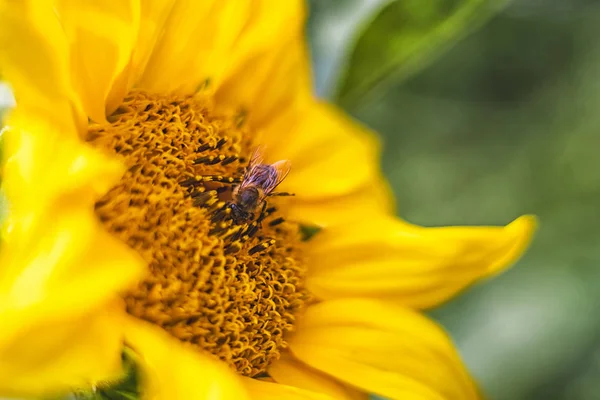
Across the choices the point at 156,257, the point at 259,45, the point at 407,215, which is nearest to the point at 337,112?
the point at 259,45

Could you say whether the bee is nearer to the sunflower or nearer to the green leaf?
the sunflower

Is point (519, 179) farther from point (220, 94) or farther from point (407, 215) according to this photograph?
point (220, 94)

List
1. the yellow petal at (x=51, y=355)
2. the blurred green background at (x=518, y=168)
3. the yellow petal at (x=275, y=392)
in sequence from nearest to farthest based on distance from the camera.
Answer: the yellow petal at (x=51, y=355) → the yellow petal at (x=275, y=392) → the blurred green background at (x=518, y=168)

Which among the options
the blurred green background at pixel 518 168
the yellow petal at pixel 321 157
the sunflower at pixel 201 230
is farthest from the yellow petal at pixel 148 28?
the blurred green background at pixel 518 168

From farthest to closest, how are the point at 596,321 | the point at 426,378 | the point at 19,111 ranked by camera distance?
the point at 596,321
the point at 426,378
the point at 19,111

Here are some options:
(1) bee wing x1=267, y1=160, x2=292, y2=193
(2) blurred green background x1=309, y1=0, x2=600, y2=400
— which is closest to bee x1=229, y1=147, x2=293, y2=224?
(1) bee wing x1=267, y1=160, x2=292, y2=193

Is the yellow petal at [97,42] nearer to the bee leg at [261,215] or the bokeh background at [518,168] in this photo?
the bee leg at [261,215]
